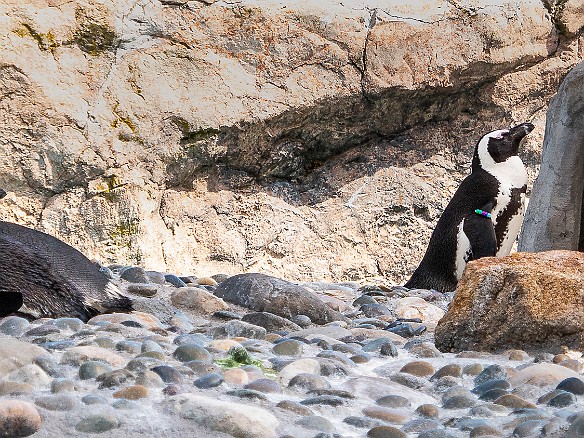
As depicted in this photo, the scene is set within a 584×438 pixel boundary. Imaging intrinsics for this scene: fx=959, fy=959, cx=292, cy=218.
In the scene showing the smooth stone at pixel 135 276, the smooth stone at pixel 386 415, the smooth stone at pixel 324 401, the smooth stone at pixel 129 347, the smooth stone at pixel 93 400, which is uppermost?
the smooth stone at pixel 135 276

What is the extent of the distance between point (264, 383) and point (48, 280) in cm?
120

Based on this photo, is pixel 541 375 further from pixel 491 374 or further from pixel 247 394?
pixel 247 394

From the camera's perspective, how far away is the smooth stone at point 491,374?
2684 mm

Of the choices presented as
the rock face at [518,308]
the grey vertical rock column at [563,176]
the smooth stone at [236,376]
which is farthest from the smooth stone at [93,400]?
the grey vertical rock column at [563,176]

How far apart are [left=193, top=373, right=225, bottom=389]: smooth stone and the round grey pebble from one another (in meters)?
0.23

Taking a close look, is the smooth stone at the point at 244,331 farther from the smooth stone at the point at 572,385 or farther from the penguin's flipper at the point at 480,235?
the penguin's flipper at the point at 480,235

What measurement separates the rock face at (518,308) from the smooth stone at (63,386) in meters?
1.37

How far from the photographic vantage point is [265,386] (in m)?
2.43

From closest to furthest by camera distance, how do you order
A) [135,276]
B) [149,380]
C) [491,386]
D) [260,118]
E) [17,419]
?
1. [17,419]
2. [149,380]
3. [491,386]
4. [135,276]
5. [260,118]

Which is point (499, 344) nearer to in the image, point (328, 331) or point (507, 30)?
point (328, 331)

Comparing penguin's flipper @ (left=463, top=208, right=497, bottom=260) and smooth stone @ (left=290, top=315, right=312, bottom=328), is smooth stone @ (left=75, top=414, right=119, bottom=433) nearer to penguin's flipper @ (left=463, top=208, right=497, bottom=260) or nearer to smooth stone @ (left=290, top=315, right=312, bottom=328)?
smooth stone @ (left=290, top=315, right=312, bottom=328)

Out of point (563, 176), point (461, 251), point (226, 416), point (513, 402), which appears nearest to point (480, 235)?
point (461, 251)

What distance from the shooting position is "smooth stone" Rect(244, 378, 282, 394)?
2.42 metres

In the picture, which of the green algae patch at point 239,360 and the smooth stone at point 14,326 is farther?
the smooth stone at point 14,326
